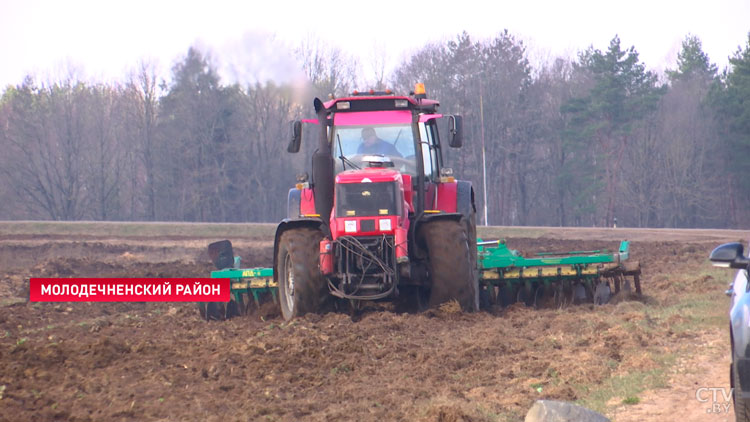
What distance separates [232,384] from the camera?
8141 millimetres

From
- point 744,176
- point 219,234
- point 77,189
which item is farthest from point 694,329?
point 77,189

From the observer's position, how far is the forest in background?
58.9 meters

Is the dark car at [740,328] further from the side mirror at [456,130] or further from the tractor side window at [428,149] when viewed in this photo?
the tractor side window at [428,149]

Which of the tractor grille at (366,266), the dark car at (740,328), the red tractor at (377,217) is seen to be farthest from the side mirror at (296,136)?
the dark car at (740,328)

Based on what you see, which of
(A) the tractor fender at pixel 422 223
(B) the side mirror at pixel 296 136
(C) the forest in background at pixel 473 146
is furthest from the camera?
(C) the forest in background at pixel 473 146

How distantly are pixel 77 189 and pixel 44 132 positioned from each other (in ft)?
14.3

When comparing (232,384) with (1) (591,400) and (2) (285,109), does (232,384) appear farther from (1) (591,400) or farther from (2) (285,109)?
(2) (285,109)

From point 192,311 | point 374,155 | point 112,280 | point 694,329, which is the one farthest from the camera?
point 112,280

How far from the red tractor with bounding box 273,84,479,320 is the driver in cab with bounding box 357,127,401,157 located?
14 mm

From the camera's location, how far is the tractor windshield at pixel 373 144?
42.4 feet

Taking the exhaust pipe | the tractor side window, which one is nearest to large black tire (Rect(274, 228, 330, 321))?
the exhaust pipe
